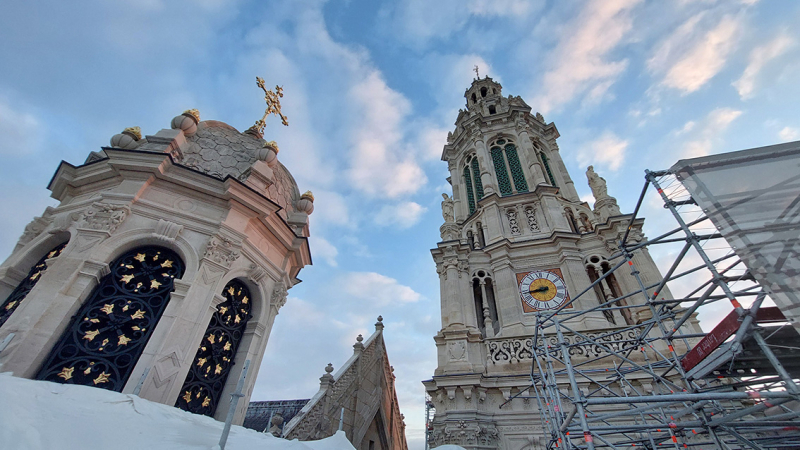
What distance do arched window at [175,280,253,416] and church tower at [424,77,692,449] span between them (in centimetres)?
814

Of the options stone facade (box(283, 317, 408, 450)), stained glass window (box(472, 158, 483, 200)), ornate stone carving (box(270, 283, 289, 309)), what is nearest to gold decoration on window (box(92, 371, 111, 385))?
ornate stone carving (box(270, 283, 289, 309))

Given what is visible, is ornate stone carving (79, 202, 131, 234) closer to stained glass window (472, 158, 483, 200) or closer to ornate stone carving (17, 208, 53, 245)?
ornate stone carving (17, 208, 53, 245)

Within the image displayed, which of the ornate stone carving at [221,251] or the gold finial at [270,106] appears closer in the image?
the ornate stone carving at [221,251]

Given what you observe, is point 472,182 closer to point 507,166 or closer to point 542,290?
point 507,166

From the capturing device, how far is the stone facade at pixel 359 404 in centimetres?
1106

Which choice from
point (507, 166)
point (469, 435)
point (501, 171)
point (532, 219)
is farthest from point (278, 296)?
point (507, 166)

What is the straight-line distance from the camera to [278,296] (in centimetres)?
1117

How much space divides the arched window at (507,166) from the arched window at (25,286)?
21645 mm

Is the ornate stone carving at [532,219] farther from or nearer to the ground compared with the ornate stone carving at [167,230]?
farther from the ground

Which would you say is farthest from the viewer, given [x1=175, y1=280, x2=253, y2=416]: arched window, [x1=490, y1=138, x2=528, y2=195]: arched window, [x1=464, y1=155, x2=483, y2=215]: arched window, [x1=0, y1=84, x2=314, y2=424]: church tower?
[x1=464, y1=155, x2=483, y2=215]: arched window

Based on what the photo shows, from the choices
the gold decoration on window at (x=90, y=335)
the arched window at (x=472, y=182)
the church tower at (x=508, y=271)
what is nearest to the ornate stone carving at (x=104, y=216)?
the gold decoration on window at (x=90, y=335)

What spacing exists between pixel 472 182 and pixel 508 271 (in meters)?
9.24

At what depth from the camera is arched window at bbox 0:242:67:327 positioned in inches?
314

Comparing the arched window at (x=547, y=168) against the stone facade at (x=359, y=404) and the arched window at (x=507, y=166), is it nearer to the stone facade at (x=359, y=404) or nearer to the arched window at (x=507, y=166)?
the arched window at (x=507, y=166)
